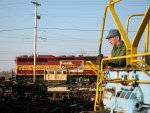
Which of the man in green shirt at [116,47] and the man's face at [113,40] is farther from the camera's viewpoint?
the man's face at [113,40]

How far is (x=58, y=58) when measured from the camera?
45.9 meters

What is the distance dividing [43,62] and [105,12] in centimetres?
3946

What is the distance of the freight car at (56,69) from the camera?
42594 mm

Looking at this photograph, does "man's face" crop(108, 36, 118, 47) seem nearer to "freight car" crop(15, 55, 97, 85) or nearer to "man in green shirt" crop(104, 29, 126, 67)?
"man in green shirt" crop(104, 29, 126, 67)

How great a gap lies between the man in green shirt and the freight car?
1354 inches

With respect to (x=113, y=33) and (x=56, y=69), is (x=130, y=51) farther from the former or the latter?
(x=56, y=69)

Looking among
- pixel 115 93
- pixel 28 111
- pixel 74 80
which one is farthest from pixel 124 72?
pixel 74 80

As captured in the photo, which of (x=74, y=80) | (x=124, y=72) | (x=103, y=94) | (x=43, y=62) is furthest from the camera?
(x=43, y=62)

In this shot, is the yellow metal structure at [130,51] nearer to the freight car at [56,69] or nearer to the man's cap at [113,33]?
the man's cap at [113,33]

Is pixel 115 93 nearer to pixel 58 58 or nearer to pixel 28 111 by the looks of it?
pixel 28 111

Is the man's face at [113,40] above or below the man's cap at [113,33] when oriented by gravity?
below

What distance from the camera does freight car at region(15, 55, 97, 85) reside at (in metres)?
42.6

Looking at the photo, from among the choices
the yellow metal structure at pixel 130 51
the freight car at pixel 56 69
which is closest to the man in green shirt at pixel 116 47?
the yellow metal structure at pixel 130 51

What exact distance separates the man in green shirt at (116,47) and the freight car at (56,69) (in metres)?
34.4
